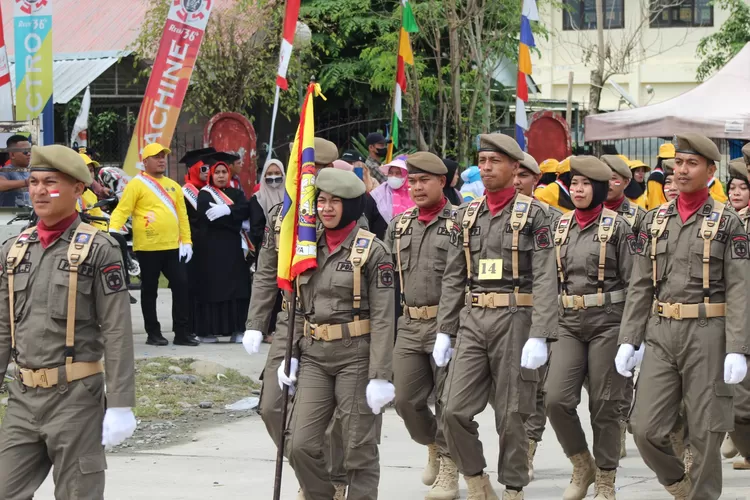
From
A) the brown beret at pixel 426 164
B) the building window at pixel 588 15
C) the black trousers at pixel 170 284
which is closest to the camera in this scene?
the brown beret at pixel 426 164

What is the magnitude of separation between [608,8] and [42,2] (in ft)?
92.8

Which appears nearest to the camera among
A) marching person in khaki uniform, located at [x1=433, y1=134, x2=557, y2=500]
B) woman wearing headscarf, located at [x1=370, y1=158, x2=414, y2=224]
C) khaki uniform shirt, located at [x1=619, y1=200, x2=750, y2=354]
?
khaki uniform shirt, located at [x1=619, y1=200, x2=750, y2=354]

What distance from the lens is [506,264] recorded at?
770 cm

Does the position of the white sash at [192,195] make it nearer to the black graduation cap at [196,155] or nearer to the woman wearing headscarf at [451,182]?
the black graduation cap at [196,155]

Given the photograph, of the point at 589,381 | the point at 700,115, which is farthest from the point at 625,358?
the point at 700,115

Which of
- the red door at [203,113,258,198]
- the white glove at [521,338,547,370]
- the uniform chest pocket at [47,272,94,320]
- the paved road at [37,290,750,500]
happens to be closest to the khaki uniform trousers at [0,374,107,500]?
the uniform chest pocket at [47,272,94,320]

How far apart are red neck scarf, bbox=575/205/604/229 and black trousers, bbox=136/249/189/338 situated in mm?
5761

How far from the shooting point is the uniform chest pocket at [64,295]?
5.82 meters

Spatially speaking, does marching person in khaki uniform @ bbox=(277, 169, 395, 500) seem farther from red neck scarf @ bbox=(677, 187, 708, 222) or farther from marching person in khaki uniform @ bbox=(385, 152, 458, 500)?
red neck scarf @ bbox=(677, 187, 708, 222)

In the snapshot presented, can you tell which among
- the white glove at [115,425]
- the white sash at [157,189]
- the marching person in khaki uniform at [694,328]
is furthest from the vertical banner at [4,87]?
the white glove at [115,425]

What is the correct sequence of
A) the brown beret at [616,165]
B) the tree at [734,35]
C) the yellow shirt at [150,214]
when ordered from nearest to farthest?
the brown beret at [616,165] → the yellow shirt at [150,214] → the tree at [734,35]

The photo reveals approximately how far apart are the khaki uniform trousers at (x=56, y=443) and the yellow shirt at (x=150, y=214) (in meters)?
7.31

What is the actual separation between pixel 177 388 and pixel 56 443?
563cm

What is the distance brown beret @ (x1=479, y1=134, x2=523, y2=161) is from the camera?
7.81 metres
